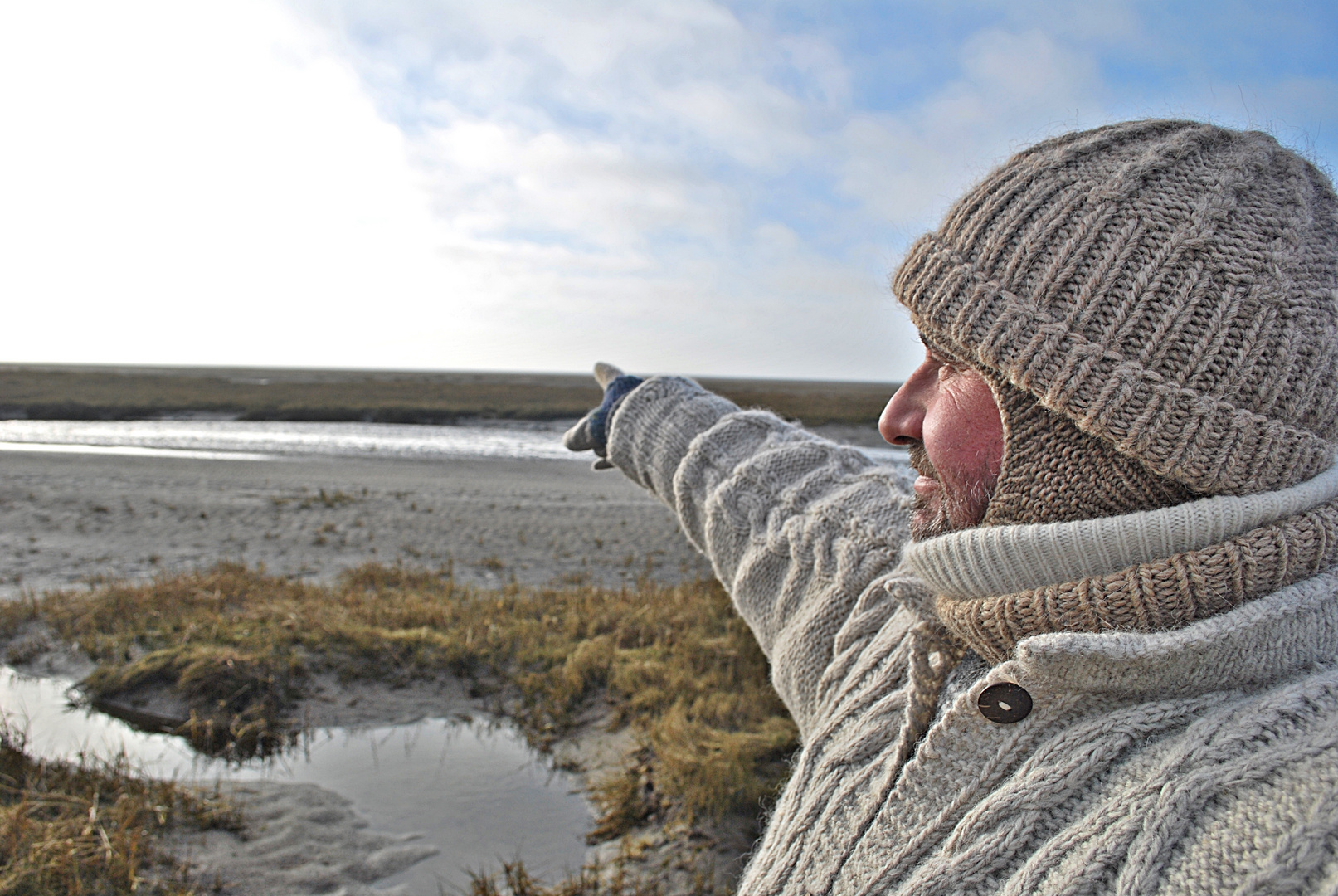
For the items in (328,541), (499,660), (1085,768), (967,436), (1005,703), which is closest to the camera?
(1085,768)

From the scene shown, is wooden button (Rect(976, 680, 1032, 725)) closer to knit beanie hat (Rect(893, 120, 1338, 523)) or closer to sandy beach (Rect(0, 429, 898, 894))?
knit beanie hat (Rect(893, 120, 1338, 523))

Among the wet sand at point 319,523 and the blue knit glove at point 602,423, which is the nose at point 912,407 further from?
the wet sand at point 319,523

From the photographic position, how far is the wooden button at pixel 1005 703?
123 cm

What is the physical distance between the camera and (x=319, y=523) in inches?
452

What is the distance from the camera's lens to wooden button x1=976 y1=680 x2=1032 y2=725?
1234 millimetres

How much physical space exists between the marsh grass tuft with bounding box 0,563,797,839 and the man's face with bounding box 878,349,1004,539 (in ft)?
8.14

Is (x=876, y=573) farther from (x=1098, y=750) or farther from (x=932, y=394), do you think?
(x=1098, y=750)

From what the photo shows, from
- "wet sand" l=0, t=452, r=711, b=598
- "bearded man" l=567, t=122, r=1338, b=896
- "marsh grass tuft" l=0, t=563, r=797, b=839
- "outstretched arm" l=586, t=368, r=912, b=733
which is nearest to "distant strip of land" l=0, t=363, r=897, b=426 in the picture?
"wet sand" l=0, t=452, r=711, b=598

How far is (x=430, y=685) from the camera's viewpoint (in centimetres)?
507

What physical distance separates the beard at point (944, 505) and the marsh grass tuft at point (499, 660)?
2.43 m

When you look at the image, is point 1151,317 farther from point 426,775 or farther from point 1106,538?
point 426,775

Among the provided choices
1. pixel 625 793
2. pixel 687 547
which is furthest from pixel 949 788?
pixel 687 547

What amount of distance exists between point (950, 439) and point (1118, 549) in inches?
15.7

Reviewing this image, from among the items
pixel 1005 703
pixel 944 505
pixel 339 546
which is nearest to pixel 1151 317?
pixel 944 505
